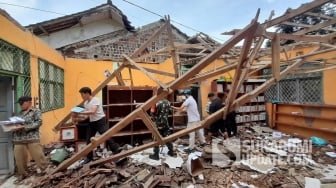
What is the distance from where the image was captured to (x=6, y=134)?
4941 mm

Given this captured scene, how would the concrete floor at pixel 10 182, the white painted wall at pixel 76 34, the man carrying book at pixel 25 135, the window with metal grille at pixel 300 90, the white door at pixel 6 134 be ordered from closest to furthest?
the concrete floor at pixel 10 182
the man carrying book at pixel 25 135
the white door at pixel 6 134
the window with metal grille at pixel 300 90
the white painted wall at pixel 76 34

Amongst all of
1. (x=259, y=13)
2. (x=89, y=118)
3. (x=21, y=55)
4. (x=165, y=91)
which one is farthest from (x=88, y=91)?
(x=259, y=13)

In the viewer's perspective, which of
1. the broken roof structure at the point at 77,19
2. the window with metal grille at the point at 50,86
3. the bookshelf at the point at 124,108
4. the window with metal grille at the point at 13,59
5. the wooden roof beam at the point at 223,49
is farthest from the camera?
the broken roof structure at the point at 77,19

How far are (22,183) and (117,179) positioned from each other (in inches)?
66.1

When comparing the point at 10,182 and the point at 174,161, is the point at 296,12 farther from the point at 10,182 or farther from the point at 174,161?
the point at 10,182

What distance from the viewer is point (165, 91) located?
3406 millimetres

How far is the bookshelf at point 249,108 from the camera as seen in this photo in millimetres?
9594

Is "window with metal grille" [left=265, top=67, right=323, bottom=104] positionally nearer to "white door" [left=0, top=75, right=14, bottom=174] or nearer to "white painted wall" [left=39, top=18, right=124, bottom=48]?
"white painted wall" [left=39, top=18, right=124, bottom=48]

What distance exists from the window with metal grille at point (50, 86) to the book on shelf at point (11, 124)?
1.80 meters

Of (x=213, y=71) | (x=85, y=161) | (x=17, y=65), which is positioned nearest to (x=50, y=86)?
(x=17, y=65)

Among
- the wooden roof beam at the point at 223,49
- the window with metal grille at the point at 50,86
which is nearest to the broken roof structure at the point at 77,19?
the window with metal grille at the point at 50,86

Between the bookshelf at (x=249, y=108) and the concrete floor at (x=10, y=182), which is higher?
the bookshelf at (x=249, y=108)

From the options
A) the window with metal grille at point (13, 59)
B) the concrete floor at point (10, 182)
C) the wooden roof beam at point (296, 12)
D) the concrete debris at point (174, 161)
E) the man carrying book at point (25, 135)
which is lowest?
the concrete floor at point (10, 182)

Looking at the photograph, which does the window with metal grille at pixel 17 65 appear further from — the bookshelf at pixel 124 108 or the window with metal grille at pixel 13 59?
the bookshelf at pixel 124 108
